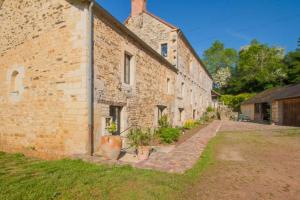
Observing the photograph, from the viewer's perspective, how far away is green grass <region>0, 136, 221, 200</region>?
12.2 ft

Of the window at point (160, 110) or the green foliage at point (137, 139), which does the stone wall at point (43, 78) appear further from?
the window at point (160, 110)

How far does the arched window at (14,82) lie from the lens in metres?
8.57

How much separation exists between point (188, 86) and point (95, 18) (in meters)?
13.7

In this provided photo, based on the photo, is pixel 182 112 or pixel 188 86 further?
pixel 188 86

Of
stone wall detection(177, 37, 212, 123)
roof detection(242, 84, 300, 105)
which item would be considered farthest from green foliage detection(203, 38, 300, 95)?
stone wall detection(177, 37, 212, 123)

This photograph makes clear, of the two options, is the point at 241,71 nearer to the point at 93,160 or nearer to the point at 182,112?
the point at 182,112

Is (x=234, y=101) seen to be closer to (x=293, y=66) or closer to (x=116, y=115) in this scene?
(x=293, y=66)

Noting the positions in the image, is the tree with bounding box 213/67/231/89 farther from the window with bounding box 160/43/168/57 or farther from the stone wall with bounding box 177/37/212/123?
the window with bounding box 160/43/168/57

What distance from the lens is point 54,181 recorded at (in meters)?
4.29

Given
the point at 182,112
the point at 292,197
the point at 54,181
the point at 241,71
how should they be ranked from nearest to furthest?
the point at 292,197 → the point at 54,181 → the point at 182,112 → the point at 241,71

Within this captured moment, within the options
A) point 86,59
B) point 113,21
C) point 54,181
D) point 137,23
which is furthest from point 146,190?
point 137,23

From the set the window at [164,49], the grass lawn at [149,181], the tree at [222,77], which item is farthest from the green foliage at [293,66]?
the grass lawn at [149,181]

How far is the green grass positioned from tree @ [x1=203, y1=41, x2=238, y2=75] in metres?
47.8

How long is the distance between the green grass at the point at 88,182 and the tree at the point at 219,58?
47755mm
